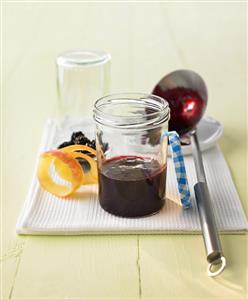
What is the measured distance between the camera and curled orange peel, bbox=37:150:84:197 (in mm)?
1080

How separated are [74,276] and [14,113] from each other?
65 centimetres

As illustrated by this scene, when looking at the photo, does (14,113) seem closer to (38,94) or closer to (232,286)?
(38,94)

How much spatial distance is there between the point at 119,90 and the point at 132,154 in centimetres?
51

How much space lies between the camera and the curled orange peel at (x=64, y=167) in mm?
1080

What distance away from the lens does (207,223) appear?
3.13 ft

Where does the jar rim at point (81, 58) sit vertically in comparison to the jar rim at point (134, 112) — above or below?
below

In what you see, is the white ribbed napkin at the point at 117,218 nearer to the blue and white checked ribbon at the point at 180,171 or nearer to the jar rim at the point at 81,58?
the blue and white checked ribbon at the point at 180,171

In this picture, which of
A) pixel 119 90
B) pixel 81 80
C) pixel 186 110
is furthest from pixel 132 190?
pixel 119 90

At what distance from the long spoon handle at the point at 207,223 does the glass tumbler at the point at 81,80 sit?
358mm

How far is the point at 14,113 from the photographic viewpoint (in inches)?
57.3

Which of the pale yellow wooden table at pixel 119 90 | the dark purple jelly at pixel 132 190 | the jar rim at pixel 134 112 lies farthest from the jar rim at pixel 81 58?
the dark purple jelly at pixel 132 190

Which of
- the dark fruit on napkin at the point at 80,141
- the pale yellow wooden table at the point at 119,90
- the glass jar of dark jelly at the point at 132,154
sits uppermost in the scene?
the glass jar of dark jelly at the point at 132,154

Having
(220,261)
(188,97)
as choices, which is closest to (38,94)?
(188,97)

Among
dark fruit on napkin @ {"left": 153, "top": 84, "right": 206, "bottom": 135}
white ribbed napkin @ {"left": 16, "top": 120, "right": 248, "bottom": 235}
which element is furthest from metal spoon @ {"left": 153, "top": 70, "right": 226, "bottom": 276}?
white ribbed napkin @ {"left": 16, "top": 120, "right": 248, "bottom": 235}
